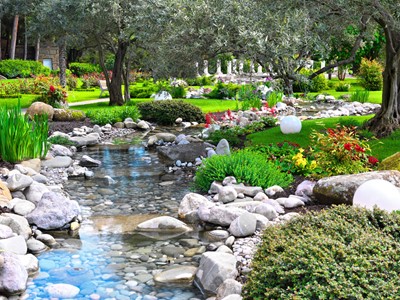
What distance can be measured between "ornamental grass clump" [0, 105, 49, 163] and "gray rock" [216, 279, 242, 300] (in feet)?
21.3

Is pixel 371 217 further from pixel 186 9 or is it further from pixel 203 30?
pixel 186 9

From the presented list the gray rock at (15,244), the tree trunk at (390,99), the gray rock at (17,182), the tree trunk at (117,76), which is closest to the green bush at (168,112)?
the tree trunk at (117,76)

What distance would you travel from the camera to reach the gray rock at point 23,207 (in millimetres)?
8179

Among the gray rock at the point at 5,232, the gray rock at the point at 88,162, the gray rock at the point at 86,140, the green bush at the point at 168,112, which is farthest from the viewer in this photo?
the green bush at the point at 168,112

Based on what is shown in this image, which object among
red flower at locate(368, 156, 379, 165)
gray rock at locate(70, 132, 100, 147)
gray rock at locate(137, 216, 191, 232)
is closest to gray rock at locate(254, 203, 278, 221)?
gray rock at locate(137, 216, 191, 232)

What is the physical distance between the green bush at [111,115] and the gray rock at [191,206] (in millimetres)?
11064

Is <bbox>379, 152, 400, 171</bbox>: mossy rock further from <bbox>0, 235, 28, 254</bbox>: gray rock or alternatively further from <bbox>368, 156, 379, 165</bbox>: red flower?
<bbox>0, 235, 28, 254</bbox>: gray rock

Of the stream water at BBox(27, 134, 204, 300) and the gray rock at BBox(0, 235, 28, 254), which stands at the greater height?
the gray rock at BBox(0, 235, 28, 254)

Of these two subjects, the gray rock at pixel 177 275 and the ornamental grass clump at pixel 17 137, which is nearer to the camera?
the gray rock at pixel 177 275

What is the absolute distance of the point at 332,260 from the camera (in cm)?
427

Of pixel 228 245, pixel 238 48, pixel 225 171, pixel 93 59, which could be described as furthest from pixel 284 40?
pixel 93 59

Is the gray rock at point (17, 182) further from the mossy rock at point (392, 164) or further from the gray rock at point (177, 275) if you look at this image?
the mossy rock at point (392, 164)

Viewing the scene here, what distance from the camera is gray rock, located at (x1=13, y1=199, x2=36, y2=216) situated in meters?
8.18

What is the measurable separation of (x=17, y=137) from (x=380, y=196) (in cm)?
724
